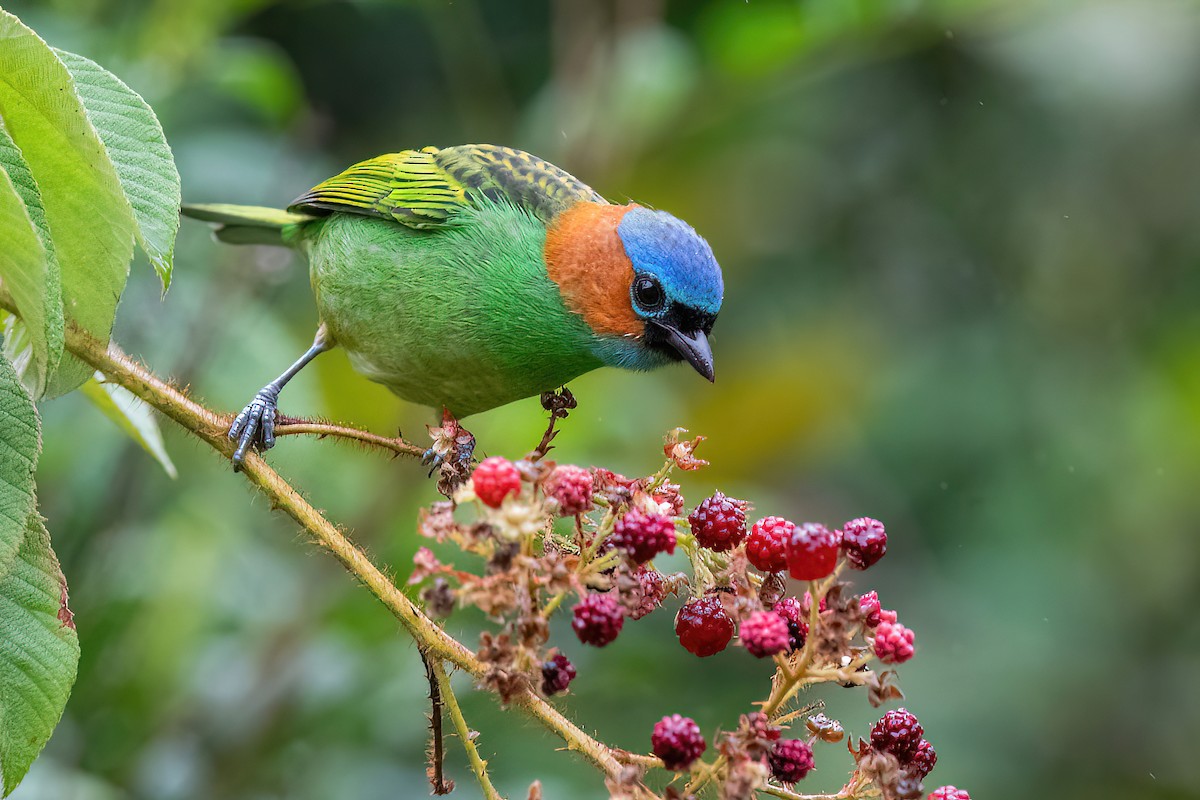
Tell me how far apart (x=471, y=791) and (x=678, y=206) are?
2534 millimetres

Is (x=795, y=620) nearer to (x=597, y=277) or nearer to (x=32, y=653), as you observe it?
(x=32, y=653)

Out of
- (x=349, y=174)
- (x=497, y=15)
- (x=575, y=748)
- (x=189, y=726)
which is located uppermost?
(x=497, y=15)

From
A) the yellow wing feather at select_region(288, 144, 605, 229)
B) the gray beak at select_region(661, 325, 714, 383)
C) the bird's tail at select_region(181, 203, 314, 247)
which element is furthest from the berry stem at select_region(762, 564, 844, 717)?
the bird's tail at select_region(181, 203, 314, 247)

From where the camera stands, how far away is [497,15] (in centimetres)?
609

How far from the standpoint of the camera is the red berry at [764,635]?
1645mm

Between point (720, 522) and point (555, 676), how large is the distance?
39 centimetres

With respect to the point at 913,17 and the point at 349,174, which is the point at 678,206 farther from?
the point at 349,174

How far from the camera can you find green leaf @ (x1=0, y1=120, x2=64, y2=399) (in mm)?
1595

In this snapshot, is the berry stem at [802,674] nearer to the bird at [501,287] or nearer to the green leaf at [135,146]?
the green leaf at [135,146]

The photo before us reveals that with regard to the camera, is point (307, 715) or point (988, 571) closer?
point (307, 715)

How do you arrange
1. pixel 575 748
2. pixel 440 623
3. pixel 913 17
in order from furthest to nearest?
pixel 913 17 → pixel 440 623 → pixel 575 748

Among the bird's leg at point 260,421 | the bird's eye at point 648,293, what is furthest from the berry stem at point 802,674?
the bird's eye at point 648,293

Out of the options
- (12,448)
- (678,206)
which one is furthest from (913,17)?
(12,448)

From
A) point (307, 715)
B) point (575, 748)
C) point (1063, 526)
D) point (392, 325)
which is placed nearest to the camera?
point (575, 748)
